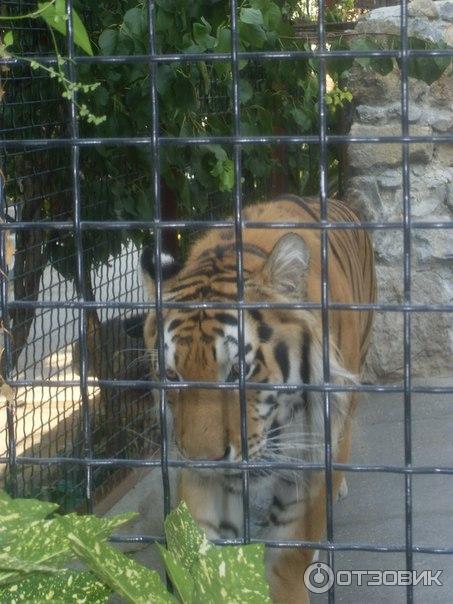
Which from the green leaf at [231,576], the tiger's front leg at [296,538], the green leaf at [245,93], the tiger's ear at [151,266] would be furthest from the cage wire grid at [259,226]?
the green leaf at [245,93]

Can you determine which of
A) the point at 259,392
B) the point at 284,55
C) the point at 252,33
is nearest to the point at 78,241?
the point at 284,55

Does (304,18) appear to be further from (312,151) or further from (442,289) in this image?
(442,289)

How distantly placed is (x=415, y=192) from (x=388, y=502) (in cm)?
217

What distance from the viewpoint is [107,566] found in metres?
1.83

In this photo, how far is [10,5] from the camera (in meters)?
3.80

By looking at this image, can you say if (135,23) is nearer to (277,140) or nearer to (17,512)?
(277,140)

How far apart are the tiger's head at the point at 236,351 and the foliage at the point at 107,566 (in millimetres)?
1009

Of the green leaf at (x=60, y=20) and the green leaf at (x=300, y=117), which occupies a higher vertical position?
the green leaf at (x=60, y=20)

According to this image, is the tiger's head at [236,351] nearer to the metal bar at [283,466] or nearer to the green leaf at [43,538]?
the metal bar at [283,466]

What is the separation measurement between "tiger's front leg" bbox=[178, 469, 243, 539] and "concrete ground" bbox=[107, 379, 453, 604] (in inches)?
17.8

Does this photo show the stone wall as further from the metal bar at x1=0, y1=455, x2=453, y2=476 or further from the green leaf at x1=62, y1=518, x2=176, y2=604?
the green leaf at x1=62, y1=518, x2=176, y2=604

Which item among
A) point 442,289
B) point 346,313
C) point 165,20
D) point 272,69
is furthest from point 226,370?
point 442,289

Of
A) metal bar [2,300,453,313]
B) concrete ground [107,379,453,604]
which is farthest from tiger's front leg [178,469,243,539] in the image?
metal bar [2,300,453,313]

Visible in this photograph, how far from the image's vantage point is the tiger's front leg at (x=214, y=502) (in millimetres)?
3391
